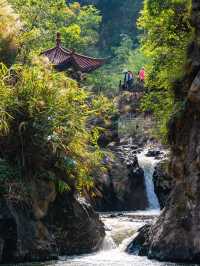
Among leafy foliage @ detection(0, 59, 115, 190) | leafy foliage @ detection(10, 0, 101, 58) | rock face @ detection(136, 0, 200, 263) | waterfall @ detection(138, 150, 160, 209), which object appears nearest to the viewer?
rock face @ detection(136, 0, 200, 263)

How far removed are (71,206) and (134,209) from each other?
11178 mm

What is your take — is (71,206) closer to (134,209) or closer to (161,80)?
(161,80)

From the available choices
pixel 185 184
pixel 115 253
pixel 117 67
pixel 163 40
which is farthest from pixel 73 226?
pixel 117 67

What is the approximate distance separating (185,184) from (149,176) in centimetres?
1355

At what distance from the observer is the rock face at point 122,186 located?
26.2 meters

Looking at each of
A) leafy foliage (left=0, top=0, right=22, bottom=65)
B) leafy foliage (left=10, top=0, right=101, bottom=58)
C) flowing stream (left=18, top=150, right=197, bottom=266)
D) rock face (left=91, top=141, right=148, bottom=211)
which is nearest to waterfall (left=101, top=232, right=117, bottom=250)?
flowing stream (left=18, top=150, right=197, bottom=266)

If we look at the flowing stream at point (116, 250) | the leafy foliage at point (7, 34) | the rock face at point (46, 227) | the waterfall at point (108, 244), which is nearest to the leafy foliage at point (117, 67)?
the flowing stream at point (116, 250)

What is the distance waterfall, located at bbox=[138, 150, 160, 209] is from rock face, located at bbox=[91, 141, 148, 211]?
197 millimetres

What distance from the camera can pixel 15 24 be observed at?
18266mm

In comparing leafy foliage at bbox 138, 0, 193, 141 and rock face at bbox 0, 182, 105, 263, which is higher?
leafy foliage at bbox 138, 0, 193, 141

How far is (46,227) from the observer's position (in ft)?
48.8

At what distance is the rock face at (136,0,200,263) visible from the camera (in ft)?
47.3

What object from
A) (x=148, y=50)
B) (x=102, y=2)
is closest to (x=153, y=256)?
(x=148, y=50)

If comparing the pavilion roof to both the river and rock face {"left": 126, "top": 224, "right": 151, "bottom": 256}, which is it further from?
rock face {"left": 126, "top": 224, "right": 151, "bottom": 256}
